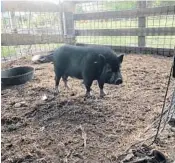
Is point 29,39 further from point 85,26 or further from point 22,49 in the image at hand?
point 85,26

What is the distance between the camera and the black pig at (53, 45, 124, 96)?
3002mm

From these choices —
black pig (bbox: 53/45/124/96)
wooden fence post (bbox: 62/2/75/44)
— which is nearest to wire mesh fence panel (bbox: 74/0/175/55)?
wooden fence post (bbox: 62/2/75/44)

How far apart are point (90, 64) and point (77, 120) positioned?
795 millimetres

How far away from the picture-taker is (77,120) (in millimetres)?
2582

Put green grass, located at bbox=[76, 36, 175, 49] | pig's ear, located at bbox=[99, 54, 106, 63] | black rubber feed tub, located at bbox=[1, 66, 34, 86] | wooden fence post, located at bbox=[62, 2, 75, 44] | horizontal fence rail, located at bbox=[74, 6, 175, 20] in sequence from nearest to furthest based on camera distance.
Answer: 1. pig's ear, located at bbox=[99, 54, 106, 63]
2. black rubber feed tub, located at bbox=[1, 66, 34, 86]
3. horizontal fence rail, located at bbox=[74, 6, 175, 20]
4. green grass, located at bbox=[76, 36, 175, 49]
5. wooden fence post, located at bbox=[62, 2, 75, 44]

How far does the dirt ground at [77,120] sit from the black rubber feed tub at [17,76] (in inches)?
4.1

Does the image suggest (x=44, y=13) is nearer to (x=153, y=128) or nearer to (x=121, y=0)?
(x=121, y=0)

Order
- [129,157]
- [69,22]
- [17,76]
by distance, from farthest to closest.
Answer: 1. [69,22]
2. [17,76]
3. [129,157]

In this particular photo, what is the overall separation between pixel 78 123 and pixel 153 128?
0.74 meters

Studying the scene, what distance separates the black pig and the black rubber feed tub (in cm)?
68

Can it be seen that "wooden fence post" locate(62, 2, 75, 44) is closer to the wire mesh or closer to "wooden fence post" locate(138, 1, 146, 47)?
the wire mesh

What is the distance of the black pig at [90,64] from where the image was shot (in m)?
3.00

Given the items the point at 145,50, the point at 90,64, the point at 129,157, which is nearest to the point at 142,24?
the point at 145,50

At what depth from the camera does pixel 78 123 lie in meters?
2.51
